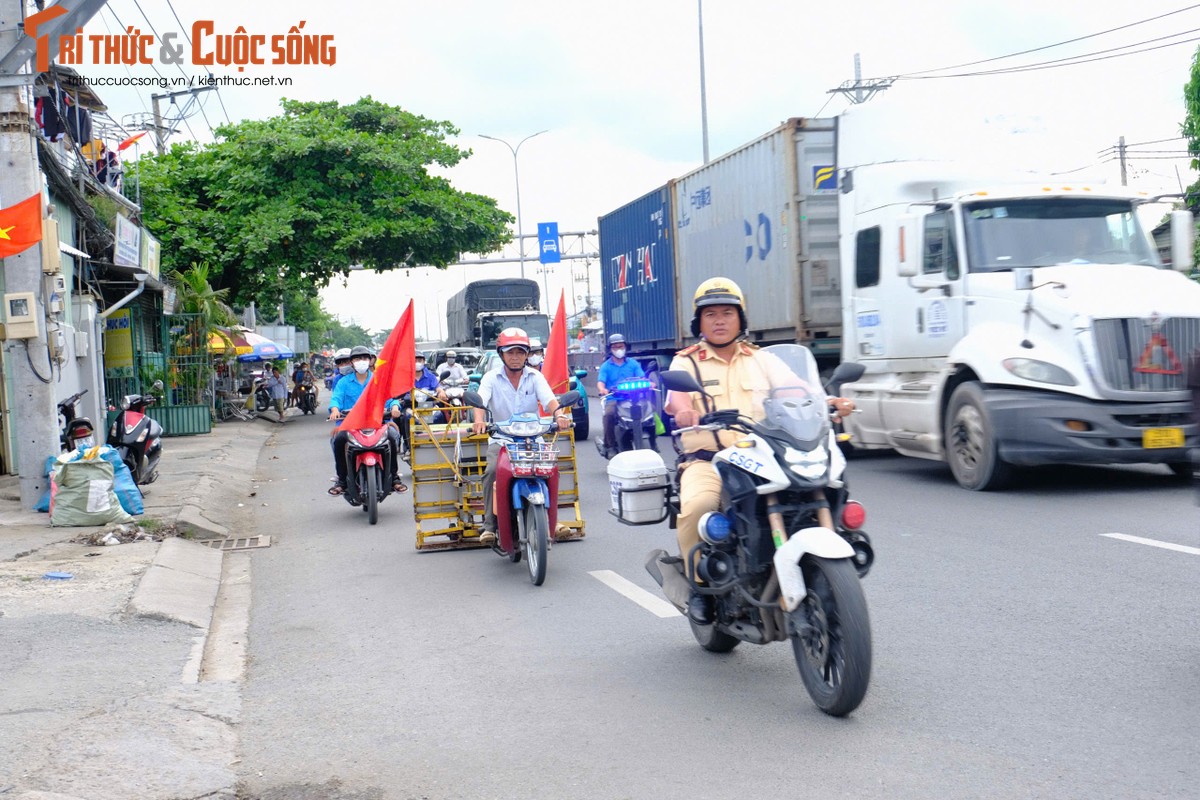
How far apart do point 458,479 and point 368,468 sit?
2447mm

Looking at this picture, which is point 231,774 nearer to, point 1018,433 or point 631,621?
point 631,621

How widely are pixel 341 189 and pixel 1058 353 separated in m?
24.1

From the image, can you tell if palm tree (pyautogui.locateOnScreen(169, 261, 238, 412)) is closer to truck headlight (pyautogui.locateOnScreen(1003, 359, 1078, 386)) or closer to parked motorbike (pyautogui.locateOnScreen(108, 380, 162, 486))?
parked motorbike (pyautogui.locateOnScreen(108, 380, 162, 486))

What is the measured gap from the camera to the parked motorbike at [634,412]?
13.7 metres

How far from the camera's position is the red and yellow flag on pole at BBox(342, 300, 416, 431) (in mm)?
10023

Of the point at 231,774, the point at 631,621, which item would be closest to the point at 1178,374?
the point at 631,621

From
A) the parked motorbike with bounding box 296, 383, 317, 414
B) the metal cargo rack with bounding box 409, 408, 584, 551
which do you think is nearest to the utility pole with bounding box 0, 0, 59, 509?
the metal cargo rack with bounding box 409, 408, 584, 551

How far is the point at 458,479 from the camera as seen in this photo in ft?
30.6

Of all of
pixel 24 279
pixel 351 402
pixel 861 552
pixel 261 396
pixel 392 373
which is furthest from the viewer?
pixel 261 396

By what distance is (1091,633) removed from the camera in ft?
18.8

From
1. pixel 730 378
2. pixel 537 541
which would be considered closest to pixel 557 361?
pixel 537 541

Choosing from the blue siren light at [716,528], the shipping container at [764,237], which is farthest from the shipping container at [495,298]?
the blue siren light at [716,528]

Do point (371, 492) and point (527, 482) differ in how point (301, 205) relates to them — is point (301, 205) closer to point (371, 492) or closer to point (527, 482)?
point (371, 492)

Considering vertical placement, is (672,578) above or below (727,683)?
above
